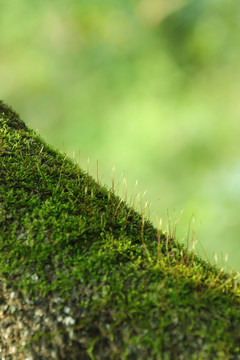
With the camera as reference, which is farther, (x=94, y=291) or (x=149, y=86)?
(x=149, y=86)

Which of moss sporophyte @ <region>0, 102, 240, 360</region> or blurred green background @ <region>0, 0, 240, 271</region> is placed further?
blurred green background @ <region>0, 0, 240, 271</region>

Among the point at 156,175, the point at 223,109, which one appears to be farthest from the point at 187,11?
the point at 156,175

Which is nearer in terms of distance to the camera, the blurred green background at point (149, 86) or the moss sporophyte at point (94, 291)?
the moss sporophyte at point (94, 291)

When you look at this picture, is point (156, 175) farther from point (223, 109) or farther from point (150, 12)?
point (150, 12)

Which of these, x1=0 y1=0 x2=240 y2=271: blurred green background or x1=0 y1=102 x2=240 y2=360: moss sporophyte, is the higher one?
x1=0 y1=0 x2=240 y2=271: blurred green background

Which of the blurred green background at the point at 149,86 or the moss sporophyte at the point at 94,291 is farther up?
the blurred green background at the point at 149,86
